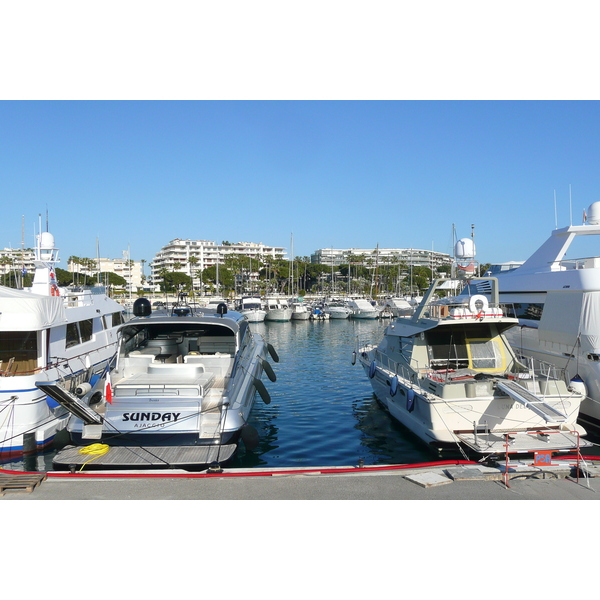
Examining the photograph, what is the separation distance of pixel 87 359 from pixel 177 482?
912 centimetres

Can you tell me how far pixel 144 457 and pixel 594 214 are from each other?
56.4 feet

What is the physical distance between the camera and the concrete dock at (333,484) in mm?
7594

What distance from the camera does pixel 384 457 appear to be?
41.3 feet

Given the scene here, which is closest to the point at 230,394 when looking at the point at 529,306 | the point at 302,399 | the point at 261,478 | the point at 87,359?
the point at 261,478

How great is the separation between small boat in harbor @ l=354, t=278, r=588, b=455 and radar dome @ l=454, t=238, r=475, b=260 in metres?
1.85

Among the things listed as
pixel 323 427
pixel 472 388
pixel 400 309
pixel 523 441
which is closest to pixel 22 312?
pixel 323 427

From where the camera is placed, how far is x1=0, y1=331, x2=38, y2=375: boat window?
40.5 ft

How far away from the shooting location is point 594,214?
18.4 meters

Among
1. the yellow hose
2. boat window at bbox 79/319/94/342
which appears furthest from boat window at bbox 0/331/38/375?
the yellow hose

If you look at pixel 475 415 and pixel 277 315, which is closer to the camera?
pixel 475 415

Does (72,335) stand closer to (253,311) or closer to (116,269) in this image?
(253,311)

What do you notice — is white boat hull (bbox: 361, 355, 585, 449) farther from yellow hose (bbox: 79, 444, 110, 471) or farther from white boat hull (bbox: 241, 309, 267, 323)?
white boat hull (bbox: 241, 309, 267, 323)

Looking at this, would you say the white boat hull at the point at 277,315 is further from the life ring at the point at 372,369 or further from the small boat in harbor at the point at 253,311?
the life ring at the point at 372,369

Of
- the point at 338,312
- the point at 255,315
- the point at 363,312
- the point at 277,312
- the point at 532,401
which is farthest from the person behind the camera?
the point at 363,312
